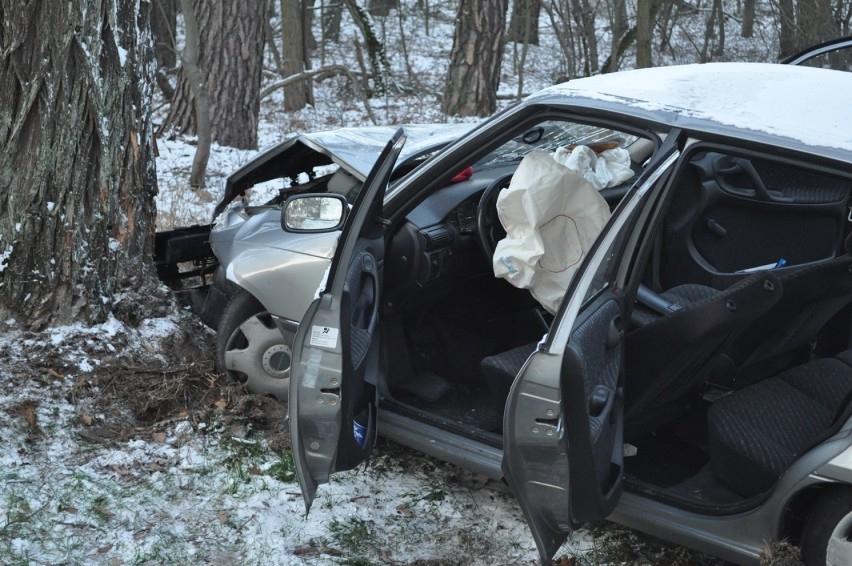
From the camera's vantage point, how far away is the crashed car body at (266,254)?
3984 millimetres

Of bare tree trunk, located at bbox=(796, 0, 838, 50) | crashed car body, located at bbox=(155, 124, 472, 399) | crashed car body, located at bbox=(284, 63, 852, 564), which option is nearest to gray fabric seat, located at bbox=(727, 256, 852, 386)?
crashed car body, located at bbox=(284, 63, 852, 564)

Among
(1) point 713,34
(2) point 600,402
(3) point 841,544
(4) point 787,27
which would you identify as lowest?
(3) point 841,544

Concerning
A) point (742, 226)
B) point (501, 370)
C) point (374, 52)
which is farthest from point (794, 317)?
point (374, 52)

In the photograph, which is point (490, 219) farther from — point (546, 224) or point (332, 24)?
point (332, 24)

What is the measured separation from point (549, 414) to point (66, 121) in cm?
271

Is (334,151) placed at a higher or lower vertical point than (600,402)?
higher

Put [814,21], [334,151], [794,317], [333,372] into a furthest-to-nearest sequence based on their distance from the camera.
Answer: [814,21] < [334,151] < [794,317] < [333,372]

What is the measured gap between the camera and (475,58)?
41.7 feet

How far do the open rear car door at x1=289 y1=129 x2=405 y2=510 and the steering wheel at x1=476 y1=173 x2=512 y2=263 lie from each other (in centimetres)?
70

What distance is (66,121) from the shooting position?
4.11m

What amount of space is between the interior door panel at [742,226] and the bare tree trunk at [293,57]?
12.1 metres

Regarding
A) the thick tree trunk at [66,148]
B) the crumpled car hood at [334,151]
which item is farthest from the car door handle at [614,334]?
the thick tree trunk at [66,148]

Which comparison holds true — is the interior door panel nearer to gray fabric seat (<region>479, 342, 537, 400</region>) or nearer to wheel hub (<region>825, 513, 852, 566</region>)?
gray fabric seat (<region>479, 342, 537, 400</region>)

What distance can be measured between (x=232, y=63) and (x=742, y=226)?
7.51m
